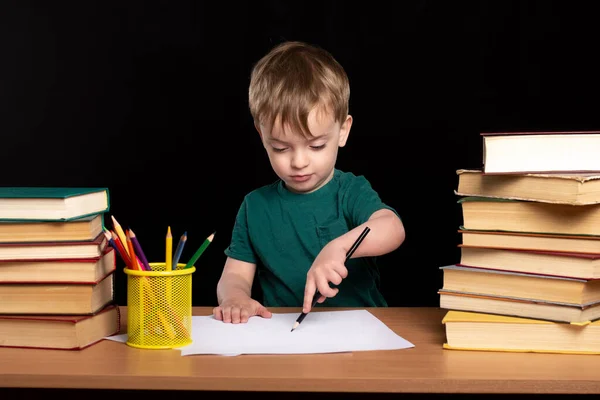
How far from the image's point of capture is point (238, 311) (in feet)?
5.24

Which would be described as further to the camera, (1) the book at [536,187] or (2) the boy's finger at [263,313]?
(2) the boy's finger at [263,313]

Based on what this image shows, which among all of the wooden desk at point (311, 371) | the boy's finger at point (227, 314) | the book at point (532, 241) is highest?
the book at point (532, 241)

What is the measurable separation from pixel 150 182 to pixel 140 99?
288 millimetres

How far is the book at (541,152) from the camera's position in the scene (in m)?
1.40

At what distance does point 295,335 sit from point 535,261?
414 millimetres

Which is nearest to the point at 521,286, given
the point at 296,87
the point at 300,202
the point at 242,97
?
the point at 296,87

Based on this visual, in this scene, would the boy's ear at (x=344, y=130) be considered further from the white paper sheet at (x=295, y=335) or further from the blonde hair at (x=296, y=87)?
the white paper sheet at (x=295, y=335)

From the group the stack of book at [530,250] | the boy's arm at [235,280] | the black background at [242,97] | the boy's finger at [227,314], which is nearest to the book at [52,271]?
Answer: the boy's finger at [227,314]

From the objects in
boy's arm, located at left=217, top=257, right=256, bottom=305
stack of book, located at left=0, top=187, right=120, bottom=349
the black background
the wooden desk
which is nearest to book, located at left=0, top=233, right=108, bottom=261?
stack of book, located at left=0, top=187, right=120, bottom=349

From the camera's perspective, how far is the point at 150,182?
9.76ft

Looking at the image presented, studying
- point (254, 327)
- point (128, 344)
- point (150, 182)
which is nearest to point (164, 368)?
point (128, 344)

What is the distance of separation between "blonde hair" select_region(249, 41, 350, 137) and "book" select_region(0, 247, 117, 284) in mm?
618

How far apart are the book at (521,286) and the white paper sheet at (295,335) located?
0.47ft

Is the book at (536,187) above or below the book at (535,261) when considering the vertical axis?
above
